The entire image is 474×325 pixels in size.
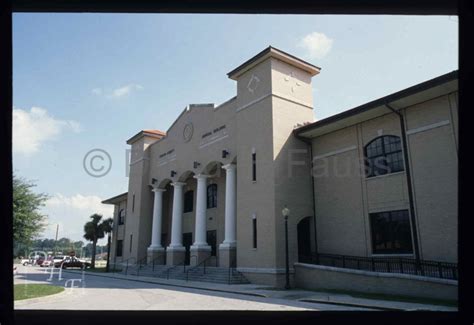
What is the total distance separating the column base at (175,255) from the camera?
98.4 feet

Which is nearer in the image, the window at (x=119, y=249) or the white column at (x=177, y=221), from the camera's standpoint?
the white column at (x=177, y=221)

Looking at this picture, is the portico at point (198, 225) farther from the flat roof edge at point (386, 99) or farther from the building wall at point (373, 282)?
the flat roof edge at point (386, 99)

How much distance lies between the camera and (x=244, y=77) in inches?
964

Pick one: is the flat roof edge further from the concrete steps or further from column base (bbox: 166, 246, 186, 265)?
column base (bbox: 166, 246, 186, 265)

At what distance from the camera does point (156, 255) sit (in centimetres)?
3300

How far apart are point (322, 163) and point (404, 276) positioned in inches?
338

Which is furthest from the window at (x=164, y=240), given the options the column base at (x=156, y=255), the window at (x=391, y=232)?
the window at (x=391, y=232)

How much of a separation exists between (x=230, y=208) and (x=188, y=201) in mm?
9715

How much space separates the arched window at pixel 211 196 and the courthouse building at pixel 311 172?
80mm

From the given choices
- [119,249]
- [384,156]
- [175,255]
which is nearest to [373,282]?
[384,156]

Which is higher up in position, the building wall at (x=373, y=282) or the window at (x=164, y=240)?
the window at (x=164, y=240)

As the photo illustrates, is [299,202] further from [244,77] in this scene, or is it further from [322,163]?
[244,77]

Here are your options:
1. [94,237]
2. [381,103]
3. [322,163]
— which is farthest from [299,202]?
[94,237]
